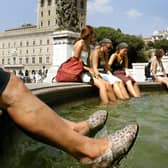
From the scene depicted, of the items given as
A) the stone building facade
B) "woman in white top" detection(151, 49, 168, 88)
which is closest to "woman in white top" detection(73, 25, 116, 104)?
"woman in white top" detection(151, 49, 168, 88)

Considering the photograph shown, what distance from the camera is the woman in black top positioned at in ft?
23.8

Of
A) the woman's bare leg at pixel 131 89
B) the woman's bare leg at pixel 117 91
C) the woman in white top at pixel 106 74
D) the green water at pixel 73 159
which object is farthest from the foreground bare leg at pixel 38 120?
the woman's bare leg at pixel 131 89

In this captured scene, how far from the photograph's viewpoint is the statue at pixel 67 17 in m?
14.1

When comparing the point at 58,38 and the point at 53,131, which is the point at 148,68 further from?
the point at 53,131

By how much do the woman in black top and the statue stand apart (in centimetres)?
624

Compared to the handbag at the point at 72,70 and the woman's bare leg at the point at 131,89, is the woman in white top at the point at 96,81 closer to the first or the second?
the handbag at the point at 72,70

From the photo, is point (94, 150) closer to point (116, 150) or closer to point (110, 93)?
point (116, 150)

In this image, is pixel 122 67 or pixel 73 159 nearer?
pixel 73 159

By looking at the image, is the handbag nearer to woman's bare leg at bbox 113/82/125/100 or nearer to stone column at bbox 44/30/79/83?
woman's bare leg at bbox 113/82/125/100

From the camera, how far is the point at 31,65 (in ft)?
341

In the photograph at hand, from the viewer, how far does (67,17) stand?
14.2 meters

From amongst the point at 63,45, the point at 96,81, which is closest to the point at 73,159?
the point at 96,81

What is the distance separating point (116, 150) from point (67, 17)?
12513 mm

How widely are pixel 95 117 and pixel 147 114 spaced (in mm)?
1820
